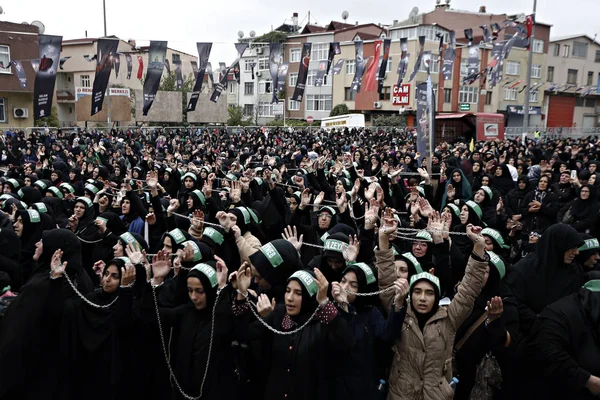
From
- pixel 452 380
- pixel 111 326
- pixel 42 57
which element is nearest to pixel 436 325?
pixel 452 380

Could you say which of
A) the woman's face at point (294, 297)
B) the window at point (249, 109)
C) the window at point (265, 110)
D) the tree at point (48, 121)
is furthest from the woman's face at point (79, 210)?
the window at point (249, 109)

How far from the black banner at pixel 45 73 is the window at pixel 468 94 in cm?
3521

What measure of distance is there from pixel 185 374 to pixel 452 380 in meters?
1.83

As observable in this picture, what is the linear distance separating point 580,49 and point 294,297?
189 feet

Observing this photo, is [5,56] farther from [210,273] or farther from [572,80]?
[572,80]

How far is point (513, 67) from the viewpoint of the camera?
152ft

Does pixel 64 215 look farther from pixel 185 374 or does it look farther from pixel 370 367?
pixel 370 367

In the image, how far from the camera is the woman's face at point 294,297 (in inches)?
128

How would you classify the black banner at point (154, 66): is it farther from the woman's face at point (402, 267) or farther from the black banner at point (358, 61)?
the woman's face at point (402, 267)

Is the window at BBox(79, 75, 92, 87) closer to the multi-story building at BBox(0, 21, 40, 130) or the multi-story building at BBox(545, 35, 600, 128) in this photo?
the multi-story building at BBox(0, 21, 40, 130)

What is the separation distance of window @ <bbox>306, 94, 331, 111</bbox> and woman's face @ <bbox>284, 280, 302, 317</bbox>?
4520cm

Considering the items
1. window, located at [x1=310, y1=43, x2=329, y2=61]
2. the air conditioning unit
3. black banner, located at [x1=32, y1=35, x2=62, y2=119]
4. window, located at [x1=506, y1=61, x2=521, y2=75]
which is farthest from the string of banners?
window, located at [x1=506, y1=61, x2=521, y2=75]

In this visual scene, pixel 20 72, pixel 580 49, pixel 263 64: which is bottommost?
pixel 20 72

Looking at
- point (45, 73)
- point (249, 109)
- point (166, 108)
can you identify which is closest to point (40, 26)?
point (166, 108)
